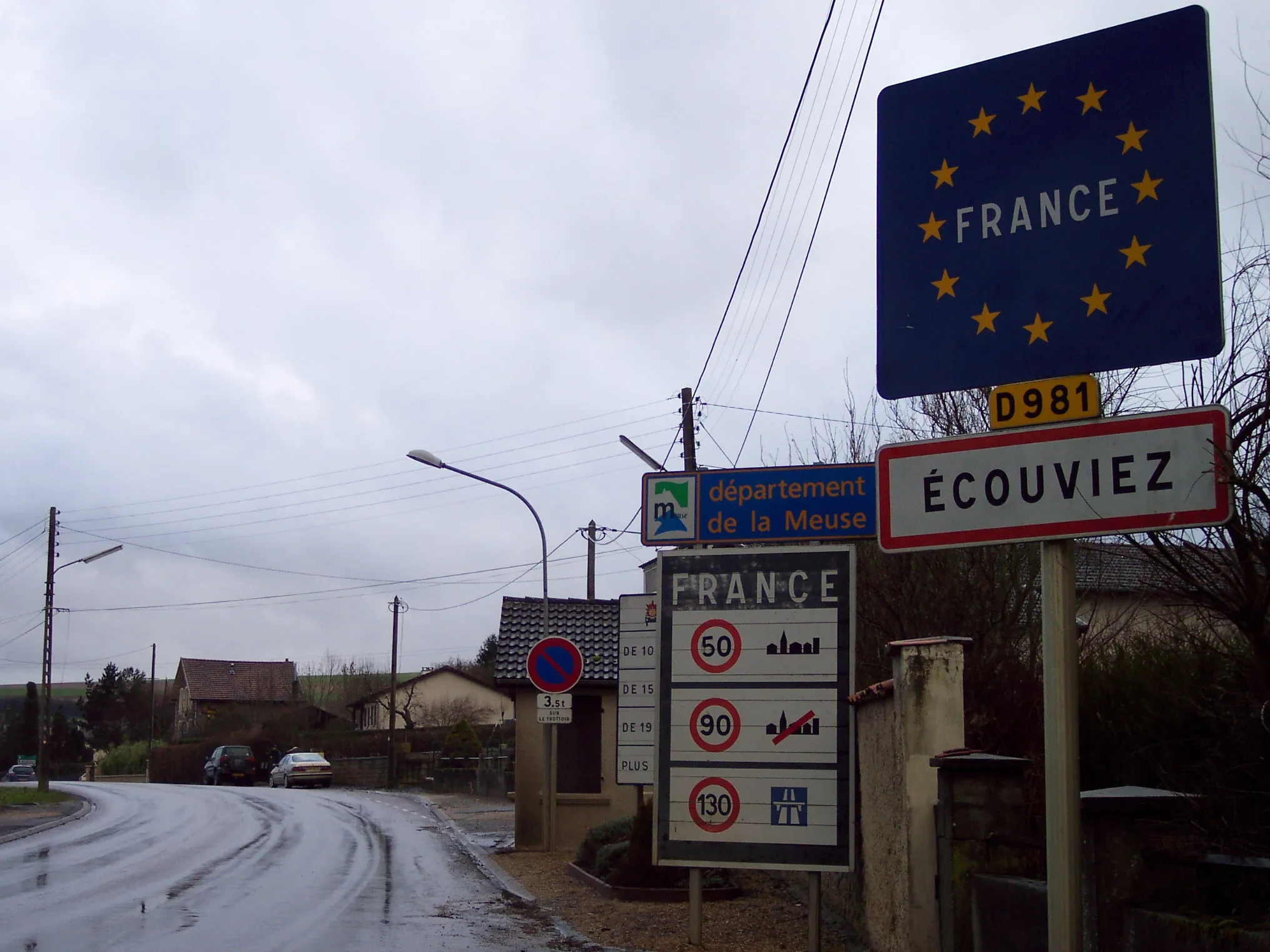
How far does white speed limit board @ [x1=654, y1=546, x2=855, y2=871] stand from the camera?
8.04m

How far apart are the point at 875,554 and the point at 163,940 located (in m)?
6.88

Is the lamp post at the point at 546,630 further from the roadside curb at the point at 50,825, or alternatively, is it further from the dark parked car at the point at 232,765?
the dark parked car at the point at 232,765

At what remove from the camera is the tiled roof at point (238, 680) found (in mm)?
92312

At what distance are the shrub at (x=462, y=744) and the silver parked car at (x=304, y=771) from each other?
17.1 ft

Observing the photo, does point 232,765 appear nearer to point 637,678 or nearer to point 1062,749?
Result: point 637,678

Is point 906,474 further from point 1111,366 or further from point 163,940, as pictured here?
point 163,940

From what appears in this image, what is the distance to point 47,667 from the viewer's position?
39125 mm

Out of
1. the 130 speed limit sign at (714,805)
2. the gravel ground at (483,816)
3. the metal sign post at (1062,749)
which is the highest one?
the metal sign post at (1062,749)

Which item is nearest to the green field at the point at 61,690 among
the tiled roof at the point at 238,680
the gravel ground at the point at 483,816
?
the tiled roof at the point at 238,680

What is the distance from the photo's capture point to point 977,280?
3.53 meters

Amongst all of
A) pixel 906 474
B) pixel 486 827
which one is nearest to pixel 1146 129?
pixel 906 474

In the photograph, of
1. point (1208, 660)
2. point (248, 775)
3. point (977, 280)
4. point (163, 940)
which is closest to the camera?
point (977, 280)

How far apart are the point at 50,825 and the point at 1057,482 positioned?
24.6m

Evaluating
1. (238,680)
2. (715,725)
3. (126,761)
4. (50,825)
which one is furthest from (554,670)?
(238,680)
